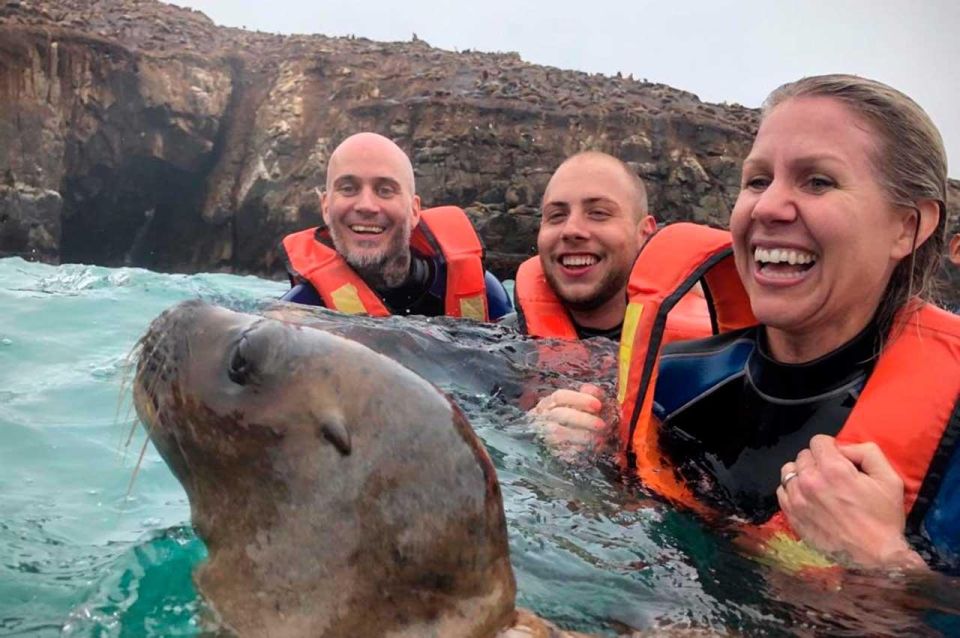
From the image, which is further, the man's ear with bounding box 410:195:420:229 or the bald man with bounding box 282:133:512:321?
the man's ear with bounding box 410:195:420:229

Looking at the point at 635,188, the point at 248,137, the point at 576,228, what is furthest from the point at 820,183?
the point at 248,137

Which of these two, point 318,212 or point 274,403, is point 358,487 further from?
point 318,212

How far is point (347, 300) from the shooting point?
7266 mm

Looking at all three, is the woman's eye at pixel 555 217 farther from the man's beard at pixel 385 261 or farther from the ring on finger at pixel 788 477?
the ring on finger at pixel 788 477

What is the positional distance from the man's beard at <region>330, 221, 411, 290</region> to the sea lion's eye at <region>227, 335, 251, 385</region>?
5.11m

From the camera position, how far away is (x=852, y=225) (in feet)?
10.3

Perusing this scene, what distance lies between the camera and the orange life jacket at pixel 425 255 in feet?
24.0

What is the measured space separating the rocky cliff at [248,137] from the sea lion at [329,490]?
18450 mm

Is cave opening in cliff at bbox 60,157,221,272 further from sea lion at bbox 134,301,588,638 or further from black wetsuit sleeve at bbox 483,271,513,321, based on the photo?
sea lion at bbox 134,301,588,638

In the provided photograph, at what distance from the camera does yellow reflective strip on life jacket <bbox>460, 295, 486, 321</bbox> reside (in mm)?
7605

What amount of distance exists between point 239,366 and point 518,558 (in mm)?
1246

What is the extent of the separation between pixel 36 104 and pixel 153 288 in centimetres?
1235

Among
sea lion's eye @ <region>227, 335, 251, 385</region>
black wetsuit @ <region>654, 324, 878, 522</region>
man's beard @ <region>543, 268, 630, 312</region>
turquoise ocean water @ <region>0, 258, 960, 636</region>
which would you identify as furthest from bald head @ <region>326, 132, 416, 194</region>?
sea lion's eye @ <region>227, 335, 251, 385</region>

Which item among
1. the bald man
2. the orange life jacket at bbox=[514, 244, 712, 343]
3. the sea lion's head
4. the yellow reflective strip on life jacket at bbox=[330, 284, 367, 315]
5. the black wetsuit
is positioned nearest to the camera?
the sea lion's head
